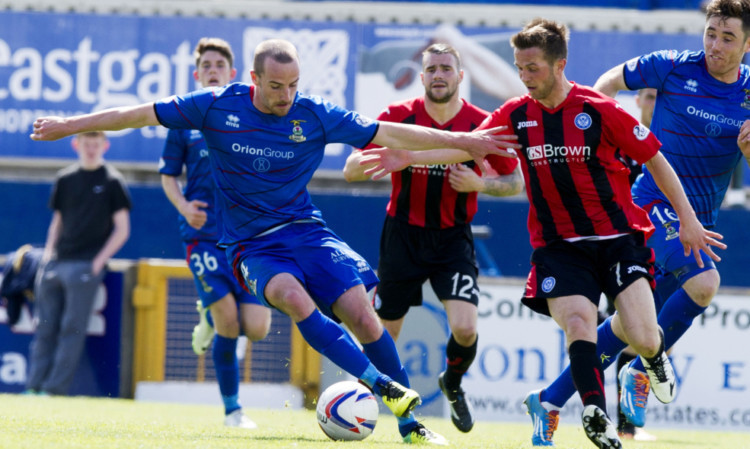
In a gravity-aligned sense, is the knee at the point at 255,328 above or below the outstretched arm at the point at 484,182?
below

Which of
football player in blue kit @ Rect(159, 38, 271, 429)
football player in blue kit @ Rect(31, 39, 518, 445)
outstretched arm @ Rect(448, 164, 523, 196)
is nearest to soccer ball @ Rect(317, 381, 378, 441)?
football player in blue kit @ Rect(31, 39, 518, 445)

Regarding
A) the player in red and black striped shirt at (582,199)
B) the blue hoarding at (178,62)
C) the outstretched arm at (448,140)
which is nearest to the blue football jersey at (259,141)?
the outstretched arm at (448,140)

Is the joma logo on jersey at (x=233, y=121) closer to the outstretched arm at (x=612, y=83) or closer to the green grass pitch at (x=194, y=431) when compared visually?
the green grass pitch at (x=194, y=431)

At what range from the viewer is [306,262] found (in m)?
6.38

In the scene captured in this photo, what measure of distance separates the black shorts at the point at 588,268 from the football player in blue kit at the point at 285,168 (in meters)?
0.64

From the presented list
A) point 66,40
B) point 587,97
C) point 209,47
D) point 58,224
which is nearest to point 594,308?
point 587,97

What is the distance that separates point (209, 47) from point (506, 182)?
8.55 ft

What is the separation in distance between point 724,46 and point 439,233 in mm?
2350

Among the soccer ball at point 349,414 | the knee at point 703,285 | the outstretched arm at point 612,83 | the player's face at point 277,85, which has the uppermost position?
the outstretched arm at point 612,83

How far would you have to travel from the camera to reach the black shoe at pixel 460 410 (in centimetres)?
787

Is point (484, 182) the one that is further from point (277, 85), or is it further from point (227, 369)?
point (227, 369)

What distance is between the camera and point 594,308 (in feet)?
19.5

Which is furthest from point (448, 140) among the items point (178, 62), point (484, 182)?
point (178, 62)

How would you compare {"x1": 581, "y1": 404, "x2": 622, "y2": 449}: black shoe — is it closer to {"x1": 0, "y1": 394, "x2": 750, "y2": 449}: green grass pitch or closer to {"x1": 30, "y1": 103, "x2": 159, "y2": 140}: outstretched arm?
{"x1": 0, "y1": 394, "x2": 750, "y2": 449}: green grass pitch
